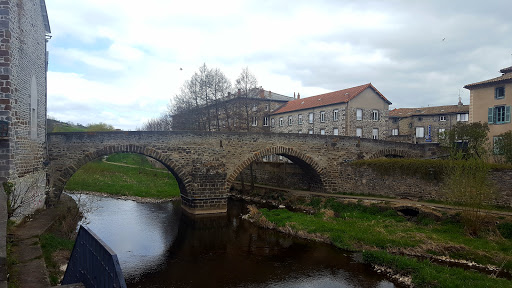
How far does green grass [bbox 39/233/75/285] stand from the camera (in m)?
7.79

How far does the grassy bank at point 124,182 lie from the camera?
25.3 m

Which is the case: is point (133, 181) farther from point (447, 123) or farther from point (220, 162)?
point (447, 123)

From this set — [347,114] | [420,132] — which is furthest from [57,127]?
[420,132]

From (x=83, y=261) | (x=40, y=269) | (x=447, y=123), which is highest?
(x=447, y=123)

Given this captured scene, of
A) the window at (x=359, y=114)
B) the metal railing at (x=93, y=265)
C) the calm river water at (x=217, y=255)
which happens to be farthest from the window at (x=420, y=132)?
the metal railing at (x=93, y=265)

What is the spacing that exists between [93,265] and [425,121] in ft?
136

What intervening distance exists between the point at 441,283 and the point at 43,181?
1374cm

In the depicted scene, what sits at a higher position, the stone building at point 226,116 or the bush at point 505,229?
the stone building at point 226,116

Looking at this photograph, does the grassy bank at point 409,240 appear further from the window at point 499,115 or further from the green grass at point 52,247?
the window at point 499,115

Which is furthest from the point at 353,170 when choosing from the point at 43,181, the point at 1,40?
the point at 1,40

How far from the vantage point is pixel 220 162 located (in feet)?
63.1

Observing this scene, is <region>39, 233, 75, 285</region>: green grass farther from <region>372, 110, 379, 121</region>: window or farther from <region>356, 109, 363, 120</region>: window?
<region>372, 110, 379, 121</region>: window

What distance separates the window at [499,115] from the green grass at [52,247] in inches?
953

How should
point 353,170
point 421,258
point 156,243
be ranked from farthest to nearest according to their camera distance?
1. point 353,170
2. point 156,243
3. point 421,258
